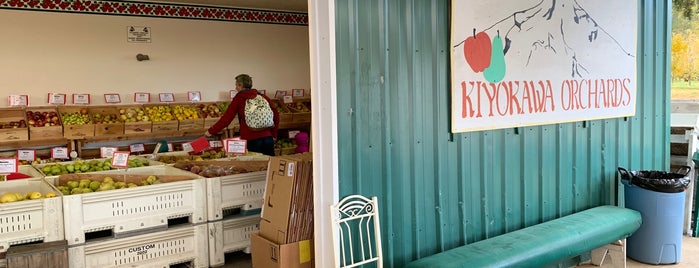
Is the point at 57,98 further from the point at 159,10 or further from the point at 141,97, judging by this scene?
the point at 159,10

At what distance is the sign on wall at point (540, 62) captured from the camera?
3840 millimetres

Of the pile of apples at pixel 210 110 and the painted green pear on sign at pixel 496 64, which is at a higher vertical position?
the painted green pear on sign at pixel 496 64

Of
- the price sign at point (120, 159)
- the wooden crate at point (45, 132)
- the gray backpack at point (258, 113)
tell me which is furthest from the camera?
the wooden crate at point (45, 132)

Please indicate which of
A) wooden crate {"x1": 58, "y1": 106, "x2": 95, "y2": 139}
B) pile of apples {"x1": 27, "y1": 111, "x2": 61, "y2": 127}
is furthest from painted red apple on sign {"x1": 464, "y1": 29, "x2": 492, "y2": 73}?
pile of apples {"x1": 27, "y1": 111, "x2": 61, "y2": 127}

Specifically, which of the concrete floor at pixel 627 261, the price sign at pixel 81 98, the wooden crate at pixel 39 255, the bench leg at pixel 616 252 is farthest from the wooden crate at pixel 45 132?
the bench leg at pixel 616 252

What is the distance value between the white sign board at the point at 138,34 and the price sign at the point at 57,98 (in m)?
1.08

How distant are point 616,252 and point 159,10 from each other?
6181 millimetres

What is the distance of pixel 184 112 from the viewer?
7.75 meters

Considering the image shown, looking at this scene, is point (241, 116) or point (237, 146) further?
point (241, 116)

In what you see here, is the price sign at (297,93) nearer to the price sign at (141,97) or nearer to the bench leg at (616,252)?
the price sign at (141,97)

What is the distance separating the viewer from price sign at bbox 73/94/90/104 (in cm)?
724

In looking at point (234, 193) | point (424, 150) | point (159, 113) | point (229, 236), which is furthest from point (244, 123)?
point (424, 150)

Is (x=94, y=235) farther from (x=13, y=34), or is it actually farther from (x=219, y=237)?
(x=13, y=34)

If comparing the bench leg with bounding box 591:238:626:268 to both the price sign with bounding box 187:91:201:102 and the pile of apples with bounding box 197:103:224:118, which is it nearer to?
the pile of apples with bounding box 197:103:224:118
